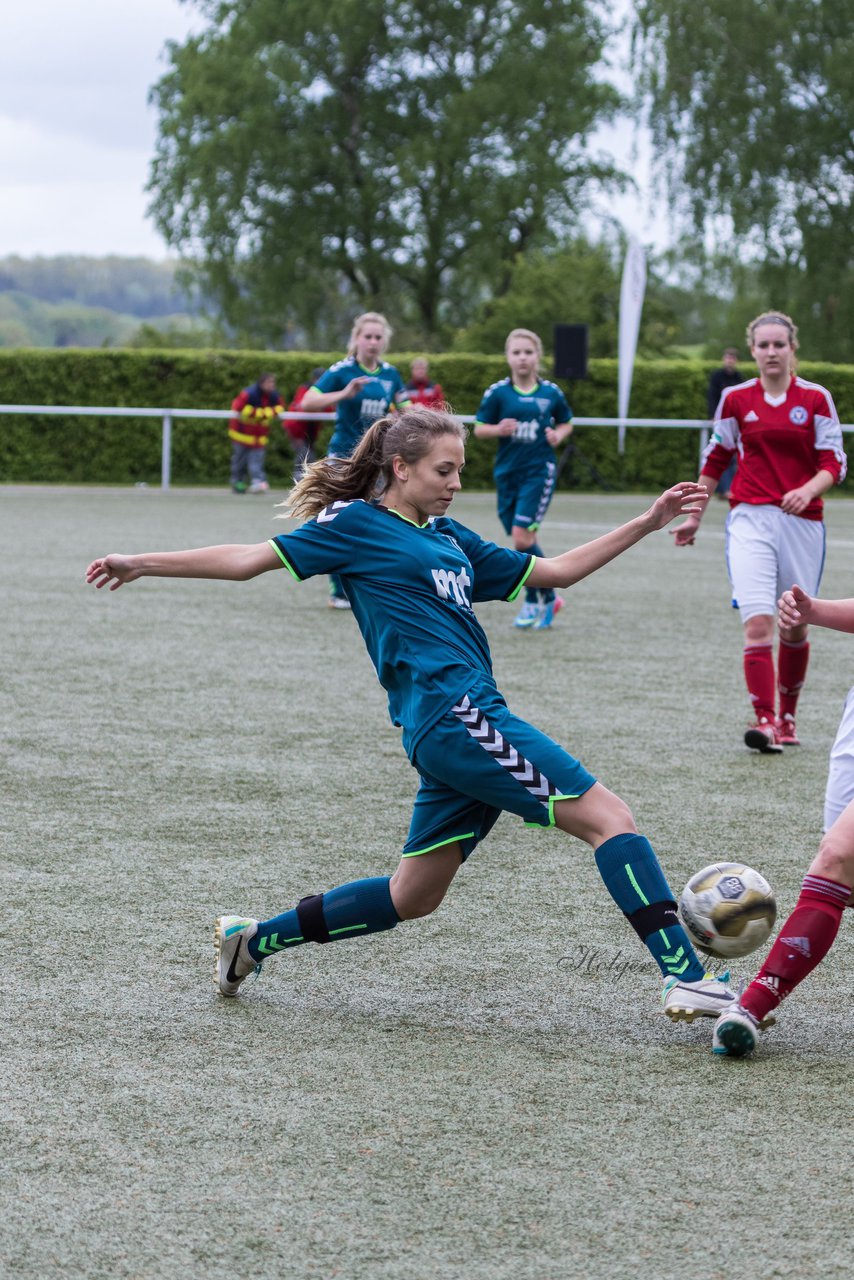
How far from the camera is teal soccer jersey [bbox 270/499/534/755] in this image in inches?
154

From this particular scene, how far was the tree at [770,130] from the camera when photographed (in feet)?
125

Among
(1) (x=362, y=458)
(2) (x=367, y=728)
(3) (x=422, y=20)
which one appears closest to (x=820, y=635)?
(2) (x=367, y=728)

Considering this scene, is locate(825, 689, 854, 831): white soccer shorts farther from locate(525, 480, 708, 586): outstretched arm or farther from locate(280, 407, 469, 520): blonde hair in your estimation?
locate(280, 407, 469, 520): blonde hair

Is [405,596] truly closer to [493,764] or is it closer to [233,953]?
[493,764]

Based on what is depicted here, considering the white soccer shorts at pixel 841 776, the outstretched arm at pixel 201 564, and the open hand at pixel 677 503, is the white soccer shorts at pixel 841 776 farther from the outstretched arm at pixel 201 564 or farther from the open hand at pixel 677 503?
the outstretched arm at pixel 201 564

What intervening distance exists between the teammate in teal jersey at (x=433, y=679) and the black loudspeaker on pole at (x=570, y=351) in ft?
70.6

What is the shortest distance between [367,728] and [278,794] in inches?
57.8

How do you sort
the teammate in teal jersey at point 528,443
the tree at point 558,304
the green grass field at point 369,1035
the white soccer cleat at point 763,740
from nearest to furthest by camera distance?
1. the green grass field at point 369,1035
2. the white soccer cleat at point 763,740
3. the teammate in teal jersey at point 528,443
4. the tree at point 558,304

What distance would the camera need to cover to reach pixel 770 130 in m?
39.0

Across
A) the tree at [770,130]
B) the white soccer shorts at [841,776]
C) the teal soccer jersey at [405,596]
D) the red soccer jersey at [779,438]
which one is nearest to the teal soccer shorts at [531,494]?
the red soccer jersey at [779,438]

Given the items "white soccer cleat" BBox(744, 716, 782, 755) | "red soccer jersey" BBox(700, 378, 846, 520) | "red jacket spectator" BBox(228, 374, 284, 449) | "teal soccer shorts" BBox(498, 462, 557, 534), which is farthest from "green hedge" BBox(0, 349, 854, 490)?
"white soccer cleat" BBox(744, 716, 782, 755)

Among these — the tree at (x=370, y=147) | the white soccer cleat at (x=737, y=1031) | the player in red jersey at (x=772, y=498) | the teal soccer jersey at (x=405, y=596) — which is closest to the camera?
the white soccer cleat at (x=737, y=1031)

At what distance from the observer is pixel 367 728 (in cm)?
777

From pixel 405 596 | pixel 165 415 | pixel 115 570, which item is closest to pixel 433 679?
pixel 405 596
